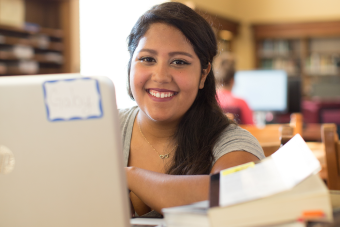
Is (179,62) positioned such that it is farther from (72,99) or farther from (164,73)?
(72,99)

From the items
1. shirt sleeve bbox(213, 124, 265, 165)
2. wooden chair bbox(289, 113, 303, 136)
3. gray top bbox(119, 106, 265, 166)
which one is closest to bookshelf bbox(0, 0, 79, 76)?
wooden chair bbox(289, 113, 303, 136)

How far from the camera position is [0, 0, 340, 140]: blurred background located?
159 inches

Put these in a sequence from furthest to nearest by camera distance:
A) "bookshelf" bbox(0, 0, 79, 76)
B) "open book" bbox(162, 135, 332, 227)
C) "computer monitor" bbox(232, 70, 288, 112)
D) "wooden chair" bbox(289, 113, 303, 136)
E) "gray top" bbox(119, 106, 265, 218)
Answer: "bookshelf" bbox(0, 0, 79, 76) → "computer monitor" bbox(232, 70, 288, 112) → "wooden chair" bbox(289, 113, 303, 136) → "gray top" bbox(119, 106, 265, 218) → "open book" bbox(162, 135, 332, 227)

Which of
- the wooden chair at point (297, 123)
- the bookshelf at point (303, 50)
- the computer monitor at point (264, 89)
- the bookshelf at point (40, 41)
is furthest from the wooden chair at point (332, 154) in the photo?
the bookshelf at point (303, 50)

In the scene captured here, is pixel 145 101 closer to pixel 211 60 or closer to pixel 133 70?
pixel 133 70

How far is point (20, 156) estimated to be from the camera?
2.08ft

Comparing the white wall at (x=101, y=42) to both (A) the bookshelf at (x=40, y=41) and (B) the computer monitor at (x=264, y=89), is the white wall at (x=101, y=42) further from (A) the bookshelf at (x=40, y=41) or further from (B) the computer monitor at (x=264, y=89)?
(B) the computer monitor at (x=264, y=89)

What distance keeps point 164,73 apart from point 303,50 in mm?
7445

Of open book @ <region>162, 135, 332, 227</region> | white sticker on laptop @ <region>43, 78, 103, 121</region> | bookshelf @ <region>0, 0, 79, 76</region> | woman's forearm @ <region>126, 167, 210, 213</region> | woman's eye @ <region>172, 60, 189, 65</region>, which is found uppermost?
bookshelf @ <region>0, 0, 79, 76</region>

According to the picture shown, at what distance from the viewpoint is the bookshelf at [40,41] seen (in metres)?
4.01

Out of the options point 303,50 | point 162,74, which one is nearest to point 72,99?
point 162,74

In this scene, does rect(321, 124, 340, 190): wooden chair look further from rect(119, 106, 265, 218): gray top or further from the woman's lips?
the woman's lips

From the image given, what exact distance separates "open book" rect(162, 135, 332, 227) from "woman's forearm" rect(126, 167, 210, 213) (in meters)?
0.18

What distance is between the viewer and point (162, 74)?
3.91 feet
